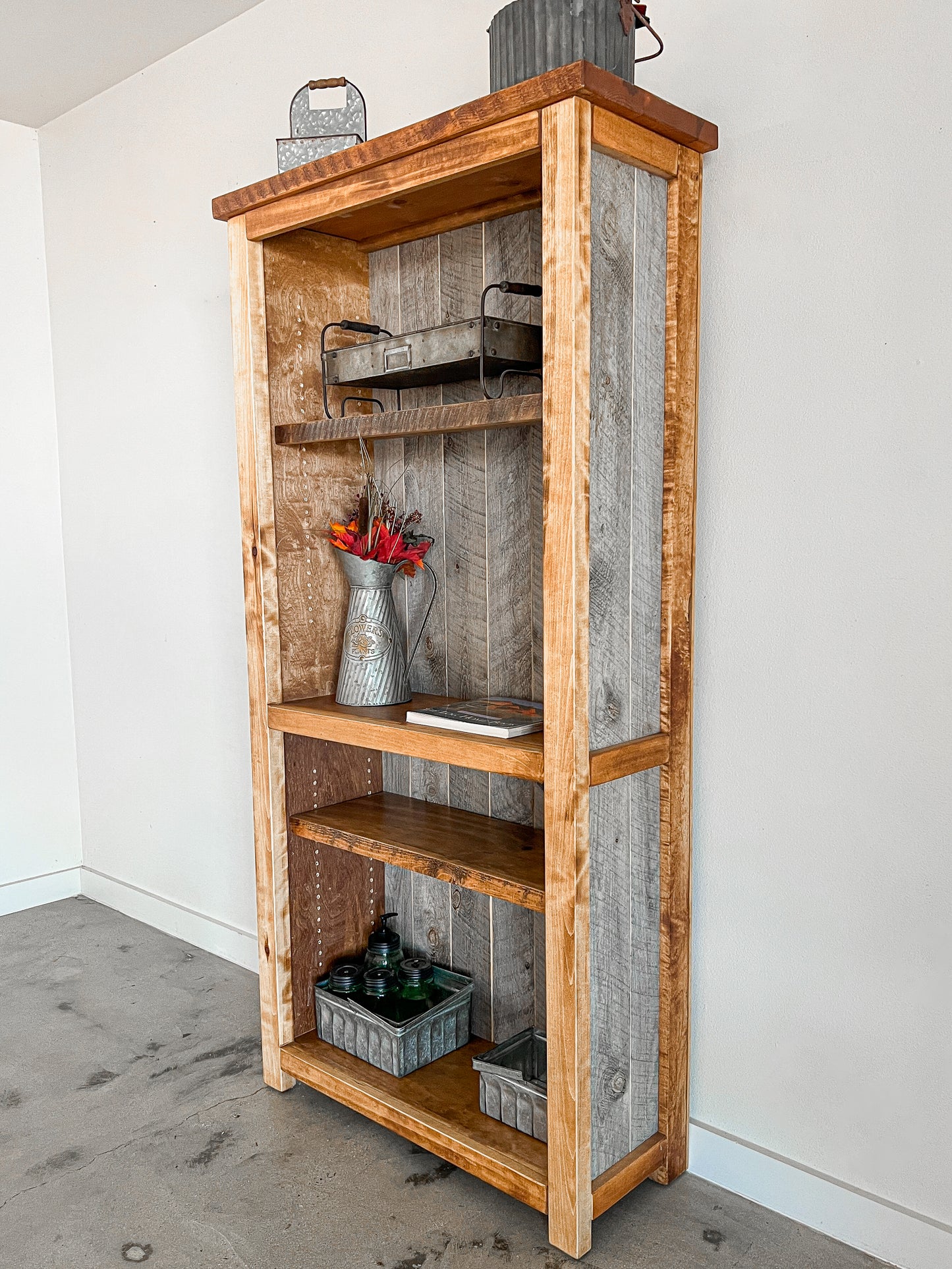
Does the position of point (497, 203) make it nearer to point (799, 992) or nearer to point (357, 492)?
point (357, 492)

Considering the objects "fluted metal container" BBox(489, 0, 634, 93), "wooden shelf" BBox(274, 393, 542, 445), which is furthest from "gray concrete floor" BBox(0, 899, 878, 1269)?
"fluted metal container" BBox(489, 0, 634, 93)

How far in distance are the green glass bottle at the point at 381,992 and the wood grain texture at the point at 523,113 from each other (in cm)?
171

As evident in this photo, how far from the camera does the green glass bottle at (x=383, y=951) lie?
2.39m

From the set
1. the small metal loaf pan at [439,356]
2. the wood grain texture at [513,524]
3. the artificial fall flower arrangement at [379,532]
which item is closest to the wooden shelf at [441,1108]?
the wood grain texture at [513,524]

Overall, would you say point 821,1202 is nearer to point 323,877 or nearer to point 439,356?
point 323,877

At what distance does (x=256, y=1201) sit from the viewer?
1.94 meters

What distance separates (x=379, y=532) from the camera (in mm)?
2197

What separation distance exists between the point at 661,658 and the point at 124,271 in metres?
2.33

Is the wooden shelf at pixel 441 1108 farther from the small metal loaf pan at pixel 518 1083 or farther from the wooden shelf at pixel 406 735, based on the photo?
the wooden shelf at pixel 406 735

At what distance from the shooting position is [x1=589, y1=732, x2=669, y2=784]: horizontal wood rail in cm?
170

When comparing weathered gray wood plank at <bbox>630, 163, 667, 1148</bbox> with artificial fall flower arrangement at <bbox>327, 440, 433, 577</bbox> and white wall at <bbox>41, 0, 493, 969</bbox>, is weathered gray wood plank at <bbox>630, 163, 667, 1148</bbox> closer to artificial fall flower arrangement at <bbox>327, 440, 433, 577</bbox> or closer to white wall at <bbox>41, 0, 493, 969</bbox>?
artificial fall flower arrangement at <bbox>327, 440, 433, 577</bbox>

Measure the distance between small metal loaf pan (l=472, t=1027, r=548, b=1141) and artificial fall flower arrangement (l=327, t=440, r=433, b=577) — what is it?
1041 mm

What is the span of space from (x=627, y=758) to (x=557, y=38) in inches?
47.5

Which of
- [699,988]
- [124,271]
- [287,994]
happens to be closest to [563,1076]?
[699,988]
